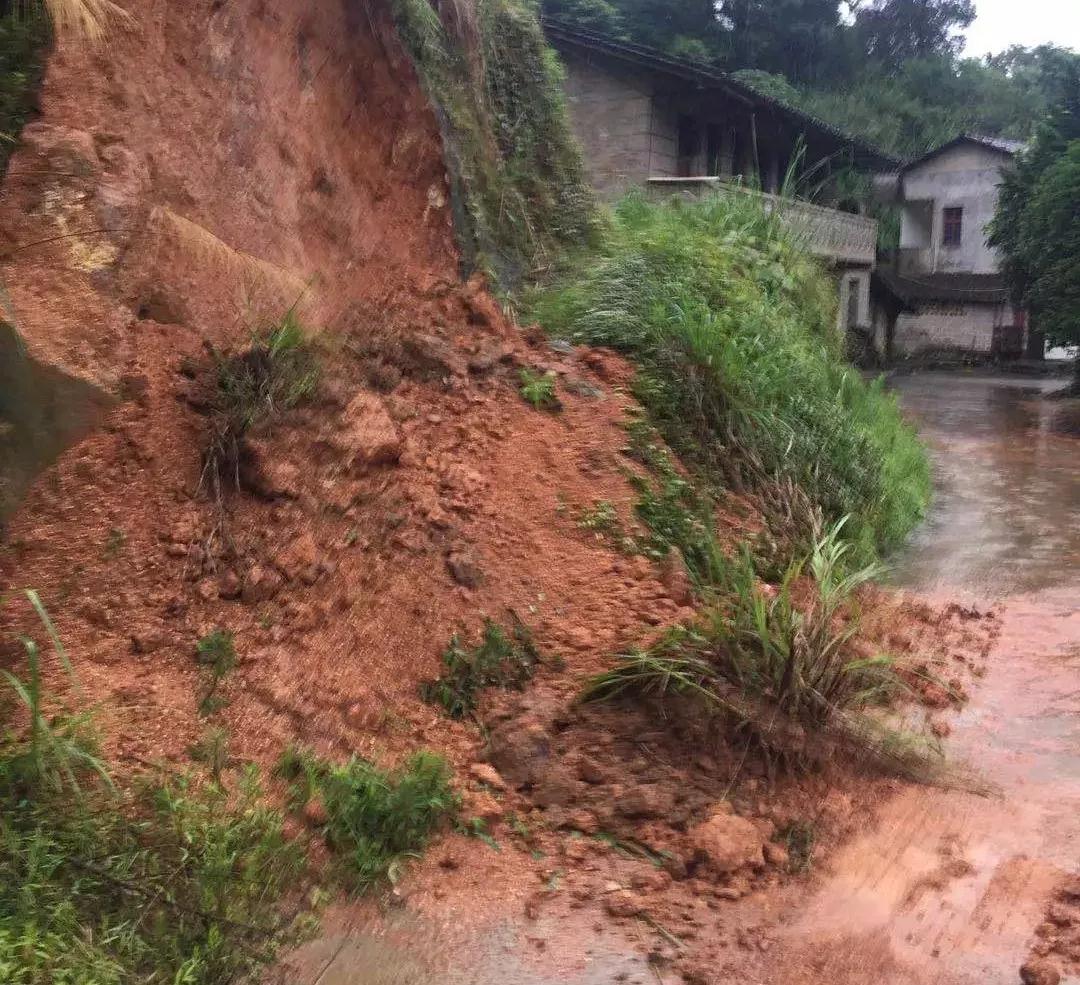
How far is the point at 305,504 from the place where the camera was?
168 inches

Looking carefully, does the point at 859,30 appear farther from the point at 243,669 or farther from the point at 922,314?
the point at 243,669

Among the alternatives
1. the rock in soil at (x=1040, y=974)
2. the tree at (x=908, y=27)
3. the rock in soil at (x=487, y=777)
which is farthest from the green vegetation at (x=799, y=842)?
the tree at (x=908, y=27)

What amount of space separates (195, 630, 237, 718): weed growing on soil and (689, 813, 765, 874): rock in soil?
5.33 ft

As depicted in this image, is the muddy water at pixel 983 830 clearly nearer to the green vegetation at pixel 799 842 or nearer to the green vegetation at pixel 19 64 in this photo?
the green vegetation at pixel 799 842

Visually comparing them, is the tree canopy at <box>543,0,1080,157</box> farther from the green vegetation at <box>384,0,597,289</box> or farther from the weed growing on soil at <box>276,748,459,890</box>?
the weed growing on soil at <box>276,748,459,890</box>

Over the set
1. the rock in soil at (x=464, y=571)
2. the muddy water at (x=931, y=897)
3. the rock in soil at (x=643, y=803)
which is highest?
the rock in soil at (x=464, y=571)

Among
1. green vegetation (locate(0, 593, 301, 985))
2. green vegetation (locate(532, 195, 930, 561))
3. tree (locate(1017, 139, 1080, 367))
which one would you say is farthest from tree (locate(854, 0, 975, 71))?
green vegetation (locate(0, 593, 301, 985))

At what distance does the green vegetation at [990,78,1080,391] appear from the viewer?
56.7 feet

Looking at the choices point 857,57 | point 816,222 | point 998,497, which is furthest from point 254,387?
point 857,57

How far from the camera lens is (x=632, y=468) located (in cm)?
570

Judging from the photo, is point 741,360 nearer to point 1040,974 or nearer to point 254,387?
point 254,387

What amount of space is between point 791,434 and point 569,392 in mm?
1786

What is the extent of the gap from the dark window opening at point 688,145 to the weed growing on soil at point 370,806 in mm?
16367

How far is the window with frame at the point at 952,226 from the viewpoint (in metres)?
29.0
